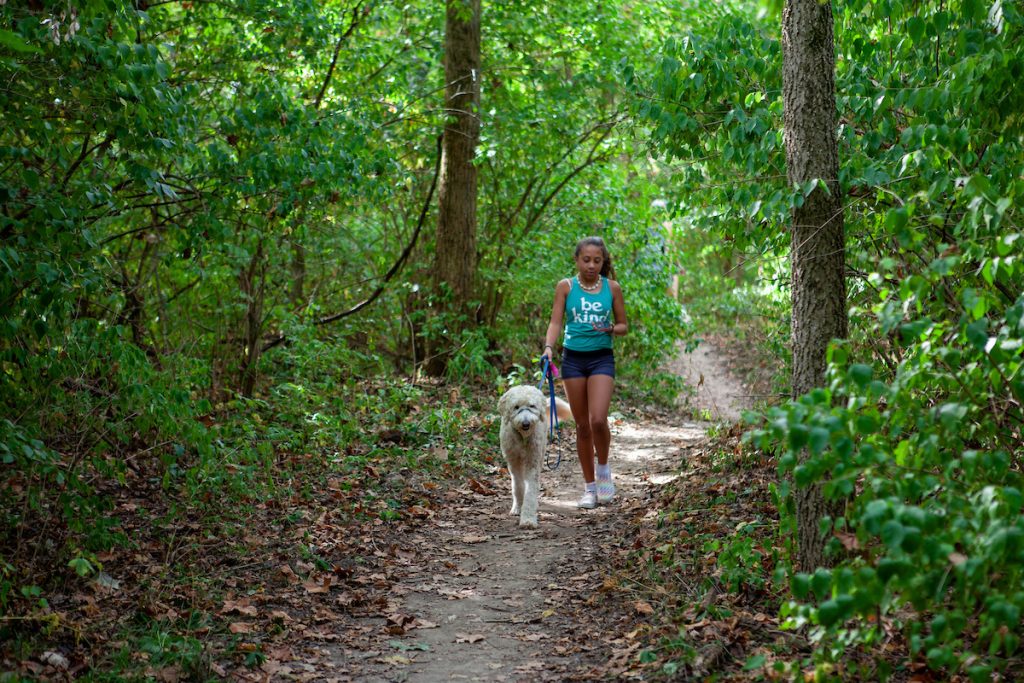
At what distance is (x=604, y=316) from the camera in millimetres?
7453

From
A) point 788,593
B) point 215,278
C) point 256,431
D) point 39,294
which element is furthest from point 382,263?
point 788,593

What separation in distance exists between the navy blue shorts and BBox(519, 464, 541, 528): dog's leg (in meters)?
0.85

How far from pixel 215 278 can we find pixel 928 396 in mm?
7257

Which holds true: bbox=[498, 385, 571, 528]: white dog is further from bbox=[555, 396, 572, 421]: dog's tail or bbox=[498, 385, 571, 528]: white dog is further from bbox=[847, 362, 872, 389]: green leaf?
bbox=[847, 362, 872, 389]: green leaf

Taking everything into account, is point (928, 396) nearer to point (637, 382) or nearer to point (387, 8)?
point (387, 8)

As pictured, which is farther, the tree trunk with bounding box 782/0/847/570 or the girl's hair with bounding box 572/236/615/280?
the girl's hair with bounding box 572/236/615/280

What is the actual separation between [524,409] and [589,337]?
832 mm

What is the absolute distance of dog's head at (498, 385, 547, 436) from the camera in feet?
23.3

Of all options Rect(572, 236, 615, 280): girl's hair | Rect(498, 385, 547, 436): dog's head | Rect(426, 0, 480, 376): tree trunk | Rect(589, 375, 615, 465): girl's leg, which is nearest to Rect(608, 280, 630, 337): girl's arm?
Rect(572, 236, 615, 280): girl's hair

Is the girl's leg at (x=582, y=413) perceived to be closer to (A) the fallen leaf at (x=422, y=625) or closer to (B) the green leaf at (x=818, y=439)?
(A) the fallen leaf at (x=422, y=625)

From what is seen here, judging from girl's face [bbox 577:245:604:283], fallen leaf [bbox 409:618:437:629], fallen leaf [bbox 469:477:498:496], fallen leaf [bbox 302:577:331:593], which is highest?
girl's face [bbox 577:245:604:283]

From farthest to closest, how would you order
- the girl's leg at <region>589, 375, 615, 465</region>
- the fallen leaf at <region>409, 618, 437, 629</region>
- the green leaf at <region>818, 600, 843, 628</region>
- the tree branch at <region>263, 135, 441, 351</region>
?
the tree branch at <region>263, 135, 441, 351</region> < the girl's leg at <region>589, 375, 615, 465</region> < the fallen leaf at <region>409, 618, 437, 629</region> < the green leaf at <region>818, 600, 843, 628</region>

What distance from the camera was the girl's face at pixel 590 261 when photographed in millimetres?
7387

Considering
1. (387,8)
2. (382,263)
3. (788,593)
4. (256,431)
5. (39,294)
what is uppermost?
(387,8)
